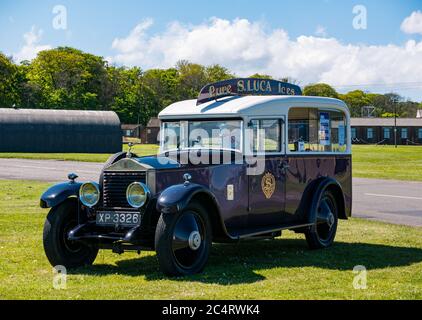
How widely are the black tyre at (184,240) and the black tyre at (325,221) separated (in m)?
2.47

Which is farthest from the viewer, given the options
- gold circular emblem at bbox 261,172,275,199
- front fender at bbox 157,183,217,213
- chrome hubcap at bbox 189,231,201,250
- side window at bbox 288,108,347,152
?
side window at bbox 288,108,347,152

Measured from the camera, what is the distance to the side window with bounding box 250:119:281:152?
9395 millimetres

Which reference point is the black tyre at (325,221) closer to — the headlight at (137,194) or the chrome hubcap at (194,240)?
the chrome hubcap at (194,240)

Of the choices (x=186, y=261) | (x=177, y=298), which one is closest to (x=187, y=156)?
(x=186, y=261)

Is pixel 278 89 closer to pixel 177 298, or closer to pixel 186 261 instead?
pixel 186 261

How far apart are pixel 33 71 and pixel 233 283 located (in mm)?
93431

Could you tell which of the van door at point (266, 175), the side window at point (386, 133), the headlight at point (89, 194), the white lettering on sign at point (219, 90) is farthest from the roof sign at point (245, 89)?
the side window at point (386, 133)

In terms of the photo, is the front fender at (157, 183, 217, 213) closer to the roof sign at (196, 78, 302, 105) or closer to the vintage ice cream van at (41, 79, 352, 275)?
the vintage ice cream van at (41, 79, 352, 275)

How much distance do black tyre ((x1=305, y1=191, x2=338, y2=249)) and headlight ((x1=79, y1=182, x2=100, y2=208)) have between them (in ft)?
11.0

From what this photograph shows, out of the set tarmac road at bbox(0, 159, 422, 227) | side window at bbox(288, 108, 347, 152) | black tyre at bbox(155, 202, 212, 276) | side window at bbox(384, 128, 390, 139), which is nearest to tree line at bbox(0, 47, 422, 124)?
side window at bbox(384, 128, 390, 139)

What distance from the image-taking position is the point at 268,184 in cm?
953

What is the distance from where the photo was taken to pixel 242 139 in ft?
30.3

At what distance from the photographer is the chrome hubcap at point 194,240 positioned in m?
8.05

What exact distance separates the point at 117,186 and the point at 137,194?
461 millimetres
